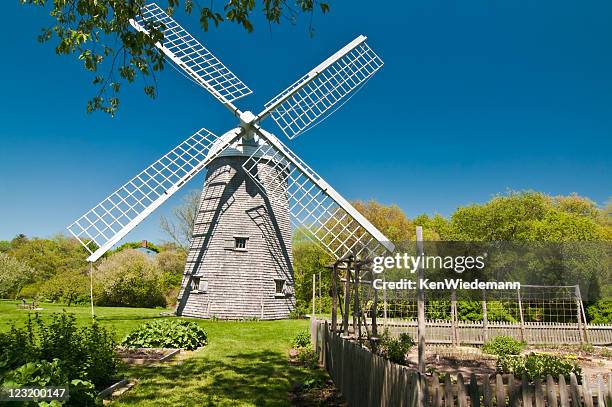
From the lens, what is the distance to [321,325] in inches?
397

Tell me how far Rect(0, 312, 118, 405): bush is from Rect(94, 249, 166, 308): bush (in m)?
20.0

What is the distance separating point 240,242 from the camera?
17859mm

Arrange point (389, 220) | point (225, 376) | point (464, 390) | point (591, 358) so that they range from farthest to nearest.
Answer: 1. point (389, 220)
2. point (591, 358)
3. point (225, 376)
4. point (464, 390)

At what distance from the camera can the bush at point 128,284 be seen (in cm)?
2623

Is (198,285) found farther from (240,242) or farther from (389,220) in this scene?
(389,220)

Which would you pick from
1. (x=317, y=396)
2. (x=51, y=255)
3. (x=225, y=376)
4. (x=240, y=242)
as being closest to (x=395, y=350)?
(x=317, y=396)

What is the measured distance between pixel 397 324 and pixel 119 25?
13.9 m

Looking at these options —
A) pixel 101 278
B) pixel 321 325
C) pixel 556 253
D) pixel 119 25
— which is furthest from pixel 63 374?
pixel 101 278

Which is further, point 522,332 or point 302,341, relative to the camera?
point 522,332

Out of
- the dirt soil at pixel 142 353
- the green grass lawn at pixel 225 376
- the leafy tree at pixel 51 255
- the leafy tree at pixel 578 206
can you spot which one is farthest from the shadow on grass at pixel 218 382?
the leafy tree at pixel 578 206

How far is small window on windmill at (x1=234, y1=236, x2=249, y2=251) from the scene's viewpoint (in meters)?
17.7

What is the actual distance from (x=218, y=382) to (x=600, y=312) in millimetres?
18234

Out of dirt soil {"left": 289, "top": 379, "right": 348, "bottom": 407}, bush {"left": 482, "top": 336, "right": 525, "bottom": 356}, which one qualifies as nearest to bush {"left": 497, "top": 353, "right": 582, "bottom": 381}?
bush {"left": 482, "top": 336, "right": 525, "bottom": 356}

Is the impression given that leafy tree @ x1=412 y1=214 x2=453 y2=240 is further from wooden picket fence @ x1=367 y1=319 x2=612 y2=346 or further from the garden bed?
the garden bed
